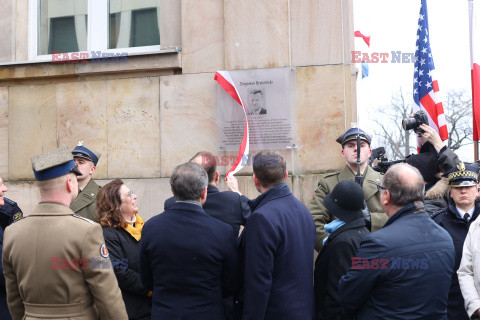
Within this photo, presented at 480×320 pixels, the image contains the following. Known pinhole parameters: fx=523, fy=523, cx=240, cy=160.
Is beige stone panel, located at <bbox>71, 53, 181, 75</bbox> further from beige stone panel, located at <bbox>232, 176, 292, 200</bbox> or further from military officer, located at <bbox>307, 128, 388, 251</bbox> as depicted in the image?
military officer, located at <bbox>307, 128, 388, 251</bbox>

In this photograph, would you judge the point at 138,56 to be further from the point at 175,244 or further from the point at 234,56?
the point at 175,244

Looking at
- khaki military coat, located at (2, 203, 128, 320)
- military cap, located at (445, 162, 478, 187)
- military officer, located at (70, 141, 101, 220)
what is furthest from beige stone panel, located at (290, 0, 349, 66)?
khaki military coat, located at (2, 203, 128, 320)

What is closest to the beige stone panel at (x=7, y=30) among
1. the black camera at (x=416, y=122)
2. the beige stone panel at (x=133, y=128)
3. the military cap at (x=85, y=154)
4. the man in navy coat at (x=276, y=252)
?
the beige stone panel at (x=133, y=128)

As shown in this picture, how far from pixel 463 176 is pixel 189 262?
7.84ft

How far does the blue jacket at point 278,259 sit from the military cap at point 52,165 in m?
1.18

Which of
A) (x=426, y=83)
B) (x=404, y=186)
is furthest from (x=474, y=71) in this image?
(x=404, y=186)

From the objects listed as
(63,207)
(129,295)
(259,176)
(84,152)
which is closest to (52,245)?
(63,207)

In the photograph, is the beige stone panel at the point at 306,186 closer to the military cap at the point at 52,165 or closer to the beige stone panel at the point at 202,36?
the beige stone panel at the point at 202,36

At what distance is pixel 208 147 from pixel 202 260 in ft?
9.15

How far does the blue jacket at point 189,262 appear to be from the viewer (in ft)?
10.6

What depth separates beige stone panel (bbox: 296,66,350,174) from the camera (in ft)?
18.2

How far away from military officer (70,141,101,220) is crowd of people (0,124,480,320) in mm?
1037

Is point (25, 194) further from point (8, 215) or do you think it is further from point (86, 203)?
point (86, 203)

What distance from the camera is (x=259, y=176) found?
3551 millimetres
